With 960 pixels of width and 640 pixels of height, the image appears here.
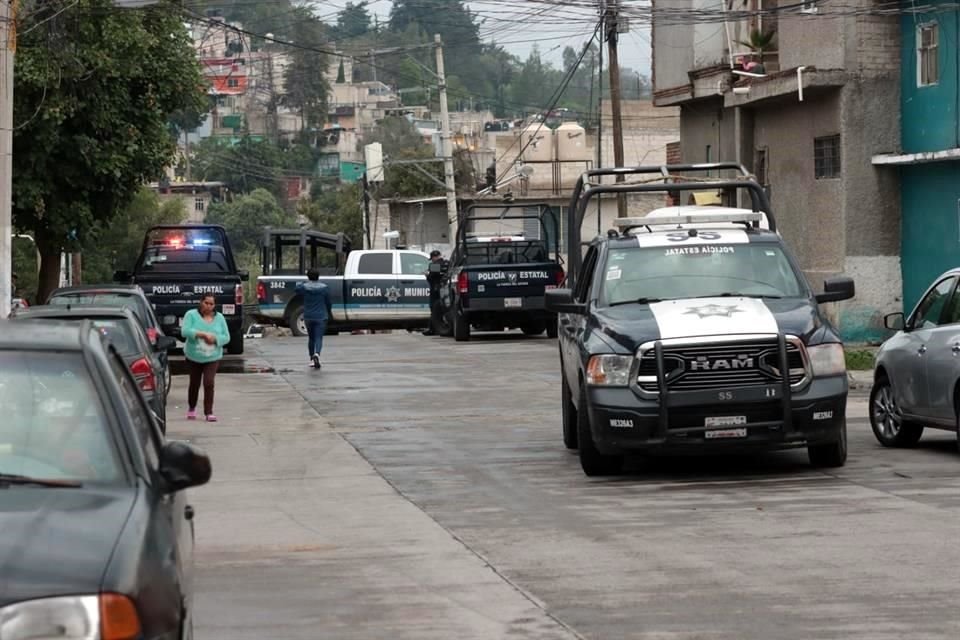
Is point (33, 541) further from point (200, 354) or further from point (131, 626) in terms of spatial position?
point (200, 354)

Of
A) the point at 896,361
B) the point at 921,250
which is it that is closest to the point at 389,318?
the point at 921,250

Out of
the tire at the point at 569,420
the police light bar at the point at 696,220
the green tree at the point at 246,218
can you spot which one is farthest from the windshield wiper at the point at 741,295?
the green tree at the point at 246,218

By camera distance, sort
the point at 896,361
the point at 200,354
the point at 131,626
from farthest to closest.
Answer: the point at 200,354, the point at 896,361, the point at 131,626

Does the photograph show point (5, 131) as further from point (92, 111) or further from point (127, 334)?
point (92, 111)

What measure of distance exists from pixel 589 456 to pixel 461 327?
21.5 m

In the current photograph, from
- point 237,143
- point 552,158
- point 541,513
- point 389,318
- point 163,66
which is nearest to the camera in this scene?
point 541,513

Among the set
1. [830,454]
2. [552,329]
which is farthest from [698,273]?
[552,329]

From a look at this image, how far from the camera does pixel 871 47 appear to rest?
29406 mm

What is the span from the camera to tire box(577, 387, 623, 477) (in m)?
14.0

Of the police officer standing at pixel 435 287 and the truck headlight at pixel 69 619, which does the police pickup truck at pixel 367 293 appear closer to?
the police officer standing at pixel 435 287

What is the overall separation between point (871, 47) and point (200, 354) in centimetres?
1438

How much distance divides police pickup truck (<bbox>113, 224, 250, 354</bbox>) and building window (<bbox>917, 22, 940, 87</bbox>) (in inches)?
490

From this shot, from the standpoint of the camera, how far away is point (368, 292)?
4038cm

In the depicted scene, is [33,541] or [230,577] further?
[230,577]
